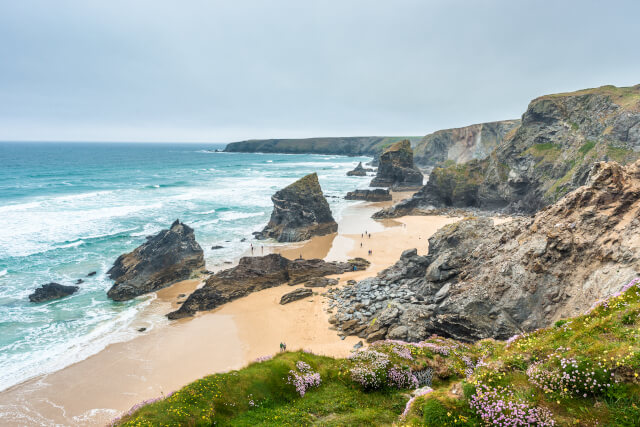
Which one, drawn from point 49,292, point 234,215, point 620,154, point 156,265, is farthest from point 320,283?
point 620,154

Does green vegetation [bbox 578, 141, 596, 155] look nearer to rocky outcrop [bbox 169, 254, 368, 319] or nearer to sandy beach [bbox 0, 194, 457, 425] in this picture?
sandy beach [bbox 0, 194, 457, 425]

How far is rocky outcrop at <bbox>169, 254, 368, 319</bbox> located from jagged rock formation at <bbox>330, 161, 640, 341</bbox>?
8.77 m

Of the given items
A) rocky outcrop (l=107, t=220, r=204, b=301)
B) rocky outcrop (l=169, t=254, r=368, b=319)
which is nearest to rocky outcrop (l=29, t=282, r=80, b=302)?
rocky outcrop (l=107, t=220, r=204, b=301)

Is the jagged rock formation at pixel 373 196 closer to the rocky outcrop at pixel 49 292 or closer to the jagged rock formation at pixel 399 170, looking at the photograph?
the jagged rock formation at pixel 399 170

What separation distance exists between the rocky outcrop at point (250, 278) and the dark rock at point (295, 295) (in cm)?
263

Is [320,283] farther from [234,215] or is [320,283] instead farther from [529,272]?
[234,215]

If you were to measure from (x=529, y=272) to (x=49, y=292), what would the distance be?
38828 mm

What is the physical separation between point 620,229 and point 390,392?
1308cm

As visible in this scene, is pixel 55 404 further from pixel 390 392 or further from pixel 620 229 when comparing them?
pixel 620 229

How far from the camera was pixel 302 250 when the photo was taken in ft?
137

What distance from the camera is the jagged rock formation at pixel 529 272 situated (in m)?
14.4

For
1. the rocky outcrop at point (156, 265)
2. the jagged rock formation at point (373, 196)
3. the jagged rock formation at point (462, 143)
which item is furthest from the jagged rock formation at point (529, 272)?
the jagged rock formation at point (462, 143)

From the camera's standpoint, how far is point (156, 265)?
32.6 meters

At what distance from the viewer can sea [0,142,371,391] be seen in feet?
76.9
